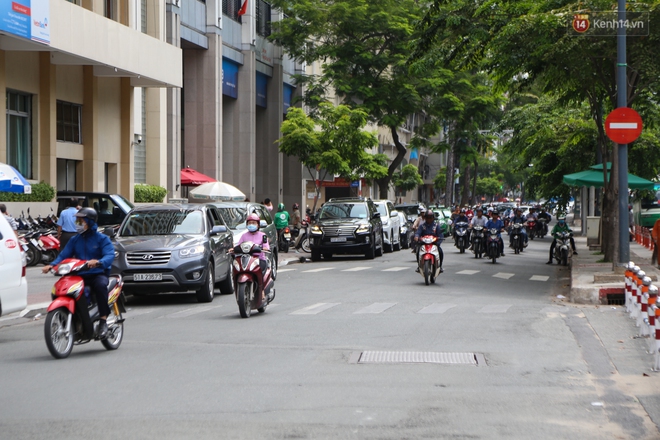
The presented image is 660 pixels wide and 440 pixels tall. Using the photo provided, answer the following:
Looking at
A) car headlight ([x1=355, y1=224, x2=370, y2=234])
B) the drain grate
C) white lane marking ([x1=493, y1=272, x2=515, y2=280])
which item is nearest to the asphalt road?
the drain grate

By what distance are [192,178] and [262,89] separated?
1210 cm

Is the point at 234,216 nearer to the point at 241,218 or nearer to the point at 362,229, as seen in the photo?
the point at 241,218

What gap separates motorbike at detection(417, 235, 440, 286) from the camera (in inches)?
816

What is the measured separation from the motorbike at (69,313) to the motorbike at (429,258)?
1084 centimetres

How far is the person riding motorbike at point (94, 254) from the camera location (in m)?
10.6

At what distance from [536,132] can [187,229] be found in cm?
2750

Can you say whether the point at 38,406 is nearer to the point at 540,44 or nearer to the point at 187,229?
the point at 187,229

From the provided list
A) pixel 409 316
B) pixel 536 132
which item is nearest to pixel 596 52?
pixel 409 316

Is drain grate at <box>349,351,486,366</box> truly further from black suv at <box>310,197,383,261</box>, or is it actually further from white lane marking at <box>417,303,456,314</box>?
black suv at <box>310,197,383,261</box>

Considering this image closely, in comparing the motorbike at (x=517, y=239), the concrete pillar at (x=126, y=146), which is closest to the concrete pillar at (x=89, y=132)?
the concrete pillar at (x=126, y=146)

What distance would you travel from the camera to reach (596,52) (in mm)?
21359

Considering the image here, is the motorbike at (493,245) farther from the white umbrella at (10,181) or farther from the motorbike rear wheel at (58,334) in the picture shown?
the motorbike rear wheel at (58,334)

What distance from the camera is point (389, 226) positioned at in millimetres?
35406

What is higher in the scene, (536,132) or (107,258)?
(536,132)
